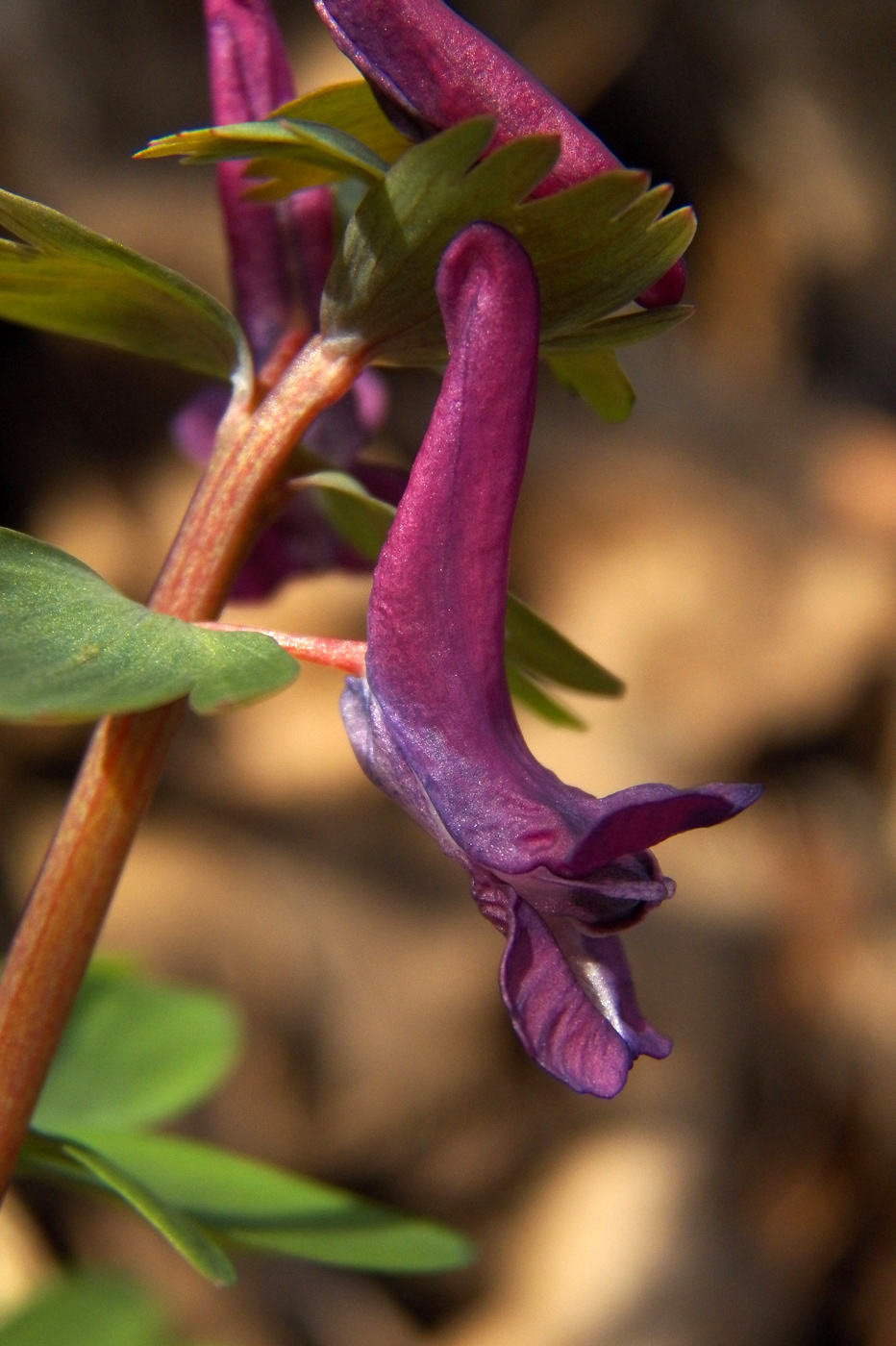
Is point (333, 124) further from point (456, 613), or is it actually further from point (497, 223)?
point (456, 613)

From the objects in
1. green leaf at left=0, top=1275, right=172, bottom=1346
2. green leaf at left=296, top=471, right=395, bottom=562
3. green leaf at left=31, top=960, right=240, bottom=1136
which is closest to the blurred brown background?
green leaf at left=0, top=1275, right=172, bottom=1346

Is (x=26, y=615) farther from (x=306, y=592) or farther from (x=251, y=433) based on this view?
(x=306, y=592)

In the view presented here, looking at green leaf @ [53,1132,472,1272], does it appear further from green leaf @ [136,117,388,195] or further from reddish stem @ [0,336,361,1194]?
green leaf @ [136,117,388,195]

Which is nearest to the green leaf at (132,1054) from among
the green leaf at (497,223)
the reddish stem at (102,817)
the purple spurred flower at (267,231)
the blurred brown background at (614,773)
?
the reddish stem at (102,817)

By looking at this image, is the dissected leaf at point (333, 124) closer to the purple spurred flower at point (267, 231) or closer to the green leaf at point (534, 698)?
the purple spurred flower at point (267, 231)

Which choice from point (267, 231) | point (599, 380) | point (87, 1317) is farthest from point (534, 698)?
point (87, 1317)
